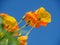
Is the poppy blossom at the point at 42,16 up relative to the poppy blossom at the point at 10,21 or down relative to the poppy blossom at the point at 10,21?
up

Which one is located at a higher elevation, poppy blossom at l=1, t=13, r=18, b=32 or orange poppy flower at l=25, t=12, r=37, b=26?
orange poppy flower at l=25, t=12, r=37, b=26

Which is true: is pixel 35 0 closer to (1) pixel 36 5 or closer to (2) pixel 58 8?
(1) pixel 36 5

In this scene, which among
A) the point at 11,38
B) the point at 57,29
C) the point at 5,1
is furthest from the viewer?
the point at 57,29

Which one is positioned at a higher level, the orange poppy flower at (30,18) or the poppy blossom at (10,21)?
the orange poppy flower at (30,18)

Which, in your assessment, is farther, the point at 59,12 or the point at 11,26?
the point at 59,12

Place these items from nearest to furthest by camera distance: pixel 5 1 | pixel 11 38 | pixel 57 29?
pixel 11 38 < pixel 5 1 < pixel 57 29

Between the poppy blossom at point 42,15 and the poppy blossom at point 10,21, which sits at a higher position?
the poppy blossom at point 42,15

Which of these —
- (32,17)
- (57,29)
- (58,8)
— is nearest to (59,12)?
(58,8)

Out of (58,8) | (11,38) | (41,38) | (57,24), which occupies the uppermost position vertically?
(58,8)

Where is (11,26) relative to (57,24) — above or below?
below

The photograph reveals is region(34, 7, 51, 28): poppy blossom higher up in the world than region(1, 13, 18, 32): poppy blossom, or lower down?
higher up
